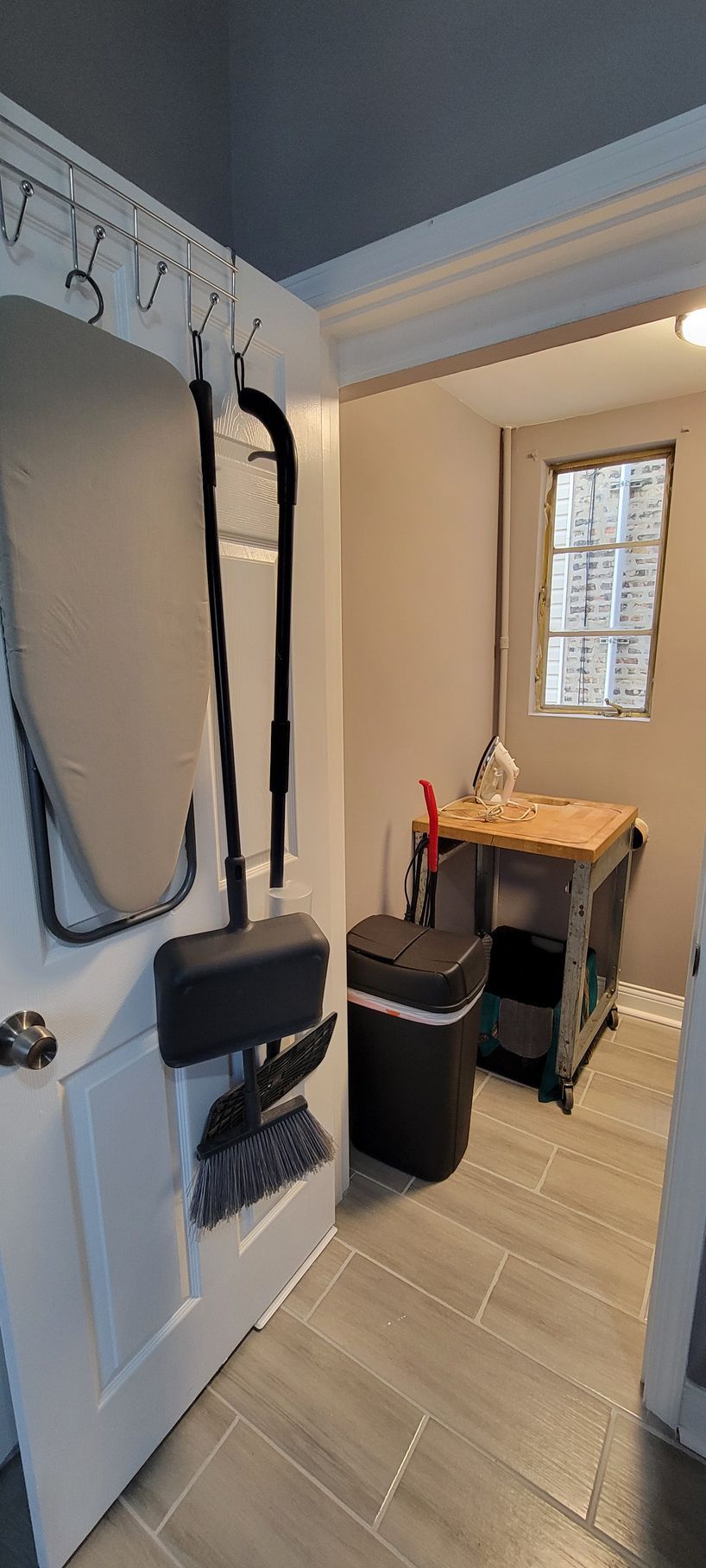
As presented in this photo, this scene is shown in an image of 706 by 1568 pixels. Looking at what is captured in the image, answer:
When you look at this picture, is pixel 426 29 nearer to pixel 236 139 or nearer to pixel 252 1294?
pixel 236 139

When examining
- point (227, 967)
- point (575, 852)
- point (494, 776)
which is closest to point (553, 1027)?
point (575, 852)

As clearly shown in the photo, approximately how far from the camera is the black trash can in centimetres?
159

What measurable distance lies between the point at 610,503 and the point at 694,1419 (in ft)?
8.34

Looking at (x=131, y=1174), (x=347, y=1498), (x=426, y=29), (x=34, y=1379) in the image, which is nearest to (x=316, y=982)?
(x=131, y=1174)

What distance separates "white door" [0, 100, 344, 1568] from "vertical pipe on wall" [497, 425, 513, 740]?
4.88 feet

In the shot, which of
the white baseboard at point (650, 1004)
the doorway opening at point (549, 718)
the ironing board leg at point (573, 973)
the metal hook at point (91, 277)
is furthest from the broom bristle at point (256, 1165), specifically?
the white baseboard at point (650, 1004)

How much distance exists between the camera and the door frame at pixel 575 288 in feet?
2.89

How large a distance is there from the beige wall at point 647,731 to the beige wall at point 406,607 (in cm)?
19

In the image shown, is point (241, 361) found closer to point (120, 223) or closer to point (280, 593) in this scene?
point (120, 223)

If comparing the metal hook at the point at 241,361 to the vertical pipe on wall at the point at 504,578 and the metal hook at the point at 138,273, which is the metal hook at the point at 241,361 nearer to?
the metal hook at the point at 138,273

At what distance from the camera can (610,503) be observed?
243 centimetres

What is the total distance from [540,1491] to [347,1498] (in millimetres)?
322

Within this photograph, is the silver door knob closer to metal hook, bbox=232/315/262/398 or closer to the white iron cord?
metal hook, bbox=232/315/262/398

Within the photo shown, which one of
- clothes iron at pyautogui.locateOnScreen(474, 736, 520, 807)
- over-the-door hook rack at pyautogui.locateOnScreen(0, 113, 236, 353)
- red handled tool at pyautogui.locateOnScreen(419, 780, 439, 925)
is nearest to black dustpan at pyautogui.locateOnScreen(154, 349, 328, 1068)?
over-the-door hook rack at pyautogui.locateOnScreen(0, 113, 236, 353)
